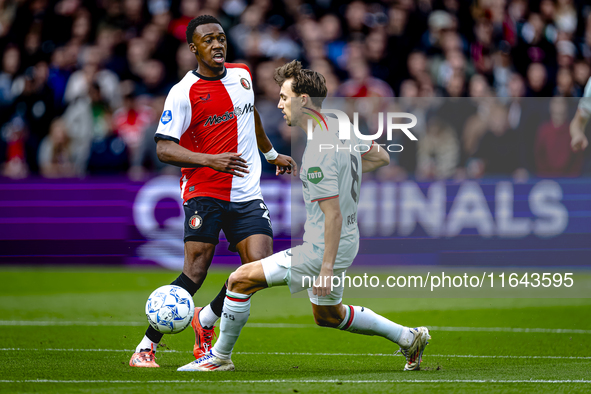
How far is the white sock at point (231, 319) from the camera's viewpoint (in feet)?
17.5

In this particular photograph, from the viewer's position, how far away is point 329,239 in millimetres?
4973

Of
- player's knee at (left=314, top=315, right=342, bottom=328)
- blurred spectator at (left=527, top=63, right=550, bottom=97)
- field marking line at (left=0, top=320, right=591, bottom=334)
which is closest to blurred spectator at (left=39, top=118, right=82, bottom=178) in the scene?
field marking line at (left=0, top=320, right=591, bottom=334)

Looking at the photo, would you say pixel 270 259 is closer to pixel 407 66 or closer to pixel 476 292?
pixel 476 292

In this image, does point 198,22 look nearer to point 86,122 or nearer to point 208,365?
point 208,365

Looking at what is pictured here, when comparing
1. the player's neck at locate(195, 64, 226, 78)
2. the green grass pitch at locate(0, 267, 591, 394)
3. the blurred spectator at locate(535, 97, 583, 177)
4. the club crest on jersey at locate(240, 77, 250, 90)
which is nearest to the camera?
the green grass pitch at locate(0, 267, 591, 394)

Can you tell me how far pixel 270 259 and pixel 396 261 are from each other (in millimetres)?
5544

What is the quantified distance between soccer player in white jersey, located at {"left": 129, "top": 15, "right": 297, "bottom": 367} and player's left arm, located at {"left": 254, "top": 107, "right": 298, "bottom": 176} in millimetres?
83

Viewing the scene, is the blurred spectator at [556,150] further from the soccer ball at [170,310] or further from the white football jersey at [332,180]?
the soccer ball at [170,310]

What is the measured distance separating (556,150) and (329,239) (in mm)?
6717

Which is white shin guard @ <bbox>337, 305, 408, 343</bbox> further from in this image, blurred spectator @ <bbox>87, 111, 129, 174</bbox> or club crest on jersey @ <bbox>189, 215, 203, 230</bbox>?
blurred spectator @ <bbox>87, 111, 129, 174</bbox>

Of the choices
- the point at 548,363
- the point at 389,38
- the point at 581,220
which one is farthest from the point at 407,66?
the point at 548,363

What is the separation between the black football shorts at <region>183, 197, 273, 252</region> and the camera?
6031mm

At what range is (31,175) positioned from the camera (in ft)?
39.6

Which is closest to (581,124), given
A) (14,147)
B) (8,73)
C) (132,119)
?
(132,119)
